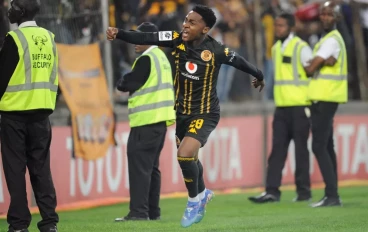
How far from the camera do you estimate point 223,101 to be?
15.7m

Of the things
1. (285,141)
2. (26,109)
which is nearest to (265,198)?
(285,141)

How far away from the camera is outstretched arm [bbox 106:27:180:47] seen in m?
9.24

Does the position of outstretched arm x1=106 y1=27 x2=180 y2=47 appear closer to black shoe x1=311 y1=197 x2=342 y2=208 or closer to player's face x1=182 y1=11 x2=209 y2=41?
player's face x1=182 y1=11 x2=209 y2=41

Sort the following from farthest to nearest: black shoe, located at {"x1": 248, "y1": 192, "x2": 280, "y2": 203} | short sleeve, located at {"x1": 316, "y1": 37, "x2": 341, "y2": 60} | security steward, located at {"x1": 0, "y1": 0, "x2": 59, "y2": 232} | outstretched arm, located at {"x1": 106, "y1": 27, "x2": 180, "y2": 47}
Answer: black shoe, located at {"x1": 248, "y1": 192, "x2": 280, "y2": 203} < short sleeve, located at {"x1": 316, "y1": 37, "x2": 341, "y2": 60} < outstretched arm, located at {"x1": 106, "y1": 27, "x2": 180, "y2": 47} < security steward, located at {"x1": 0, "y1": 0, "x2": 59, "y2": 232}

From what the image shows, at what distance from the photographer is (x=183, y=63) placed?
9.73 metres

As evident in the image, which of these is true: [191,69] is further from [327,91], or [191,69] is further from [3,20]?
[3,20]

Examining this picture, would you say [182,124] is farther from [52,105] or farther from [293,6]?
[293,6]

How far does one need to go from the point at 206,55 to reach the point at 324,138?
313 centimetres

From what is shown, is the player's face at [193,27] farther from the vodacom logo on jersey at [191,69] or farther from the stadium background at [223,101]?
the stadium background at [223,101]

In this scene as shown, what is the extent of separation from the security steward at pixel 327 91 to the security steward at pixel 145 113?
7.45ft

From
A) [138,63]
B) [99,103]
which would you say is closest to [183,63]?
[138,63]

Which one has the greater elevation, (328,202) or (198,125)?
(198,125)

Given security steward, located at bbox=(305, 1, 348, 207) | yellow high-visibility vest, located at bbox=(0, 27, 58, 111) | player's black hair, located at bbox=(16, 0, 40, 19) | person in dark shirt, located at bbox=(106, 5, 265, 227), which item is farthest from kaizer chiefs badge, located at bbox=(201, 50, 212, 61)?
security steward, located at bbox=(305, 1, 348, 207)

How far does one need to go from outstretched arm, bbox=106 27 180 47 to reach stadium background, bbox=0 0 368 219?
3173 millimetres
